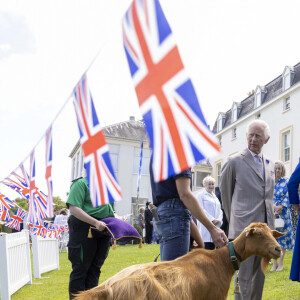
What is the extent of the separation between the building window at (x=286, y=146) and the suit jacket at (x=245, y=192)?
2467cm

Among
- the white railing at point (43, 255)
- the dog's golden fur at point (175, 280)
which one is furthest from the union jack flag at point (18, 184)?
the white railing at point (43, 255)

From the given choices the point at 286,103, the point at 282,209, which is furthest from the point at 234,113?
the point at 282,209

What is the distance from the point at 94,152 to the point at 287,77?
3048 cm

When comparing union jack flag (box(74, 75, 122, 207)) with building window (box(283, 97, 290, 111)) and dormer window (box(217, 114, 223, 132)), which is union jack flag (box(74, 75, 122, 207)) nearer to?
building window (box(283, 97, 290, 111))

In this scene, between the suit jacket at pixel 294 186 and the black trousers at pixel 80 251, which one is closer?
the black trousers at pixel 80 251

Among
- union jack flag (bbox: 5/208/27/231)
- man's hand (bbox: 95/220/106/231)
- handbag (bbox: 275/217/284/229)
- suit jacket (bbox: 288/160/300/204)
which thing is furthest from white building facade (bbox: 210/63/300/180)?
man's hand (bbox: 95/220/106/231)

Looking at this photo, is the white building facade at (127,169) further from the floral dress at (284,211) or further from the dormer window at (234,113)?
the floral dress at (284,211)

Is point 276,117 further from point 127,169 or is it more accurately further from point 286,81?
point 127,169

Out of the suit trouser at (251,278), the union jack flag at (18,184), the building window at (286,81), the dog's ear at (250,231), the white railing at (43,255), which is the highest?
the building window at (286,81)

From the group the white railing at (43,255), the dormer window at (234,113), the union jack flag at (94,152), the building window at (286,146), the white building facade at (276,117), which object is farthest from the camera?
the dormer window at (234,113)

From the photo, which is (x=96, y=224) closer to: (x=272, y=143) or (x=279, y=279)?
(x=279, y=279)

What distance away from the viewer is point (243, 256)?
4.04 m

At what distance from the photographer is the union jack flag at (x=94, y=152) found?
3.48 meters

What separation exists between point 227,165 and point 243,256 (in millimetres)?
1319
